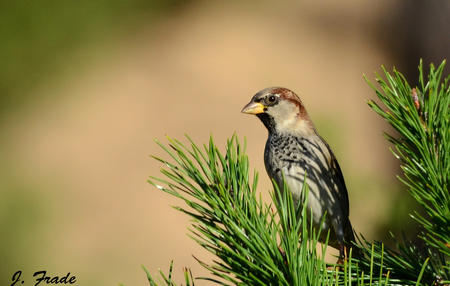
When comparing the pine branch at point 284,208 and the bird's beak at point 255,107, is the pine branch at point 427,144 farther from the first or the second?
the bird's beak at point 255,107

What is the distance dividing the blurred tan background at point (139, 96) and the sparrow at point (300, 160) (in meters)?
0.95

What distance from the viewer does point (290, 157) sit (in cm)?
101

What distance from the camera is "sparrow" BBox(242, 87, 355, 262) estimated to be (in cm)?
99

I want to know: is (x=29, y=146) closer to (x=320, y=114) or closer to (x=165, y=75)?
(x=165, y=75)

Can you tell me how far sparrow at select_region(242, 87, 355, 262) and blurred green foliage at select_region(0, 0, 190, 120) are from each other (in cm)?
134

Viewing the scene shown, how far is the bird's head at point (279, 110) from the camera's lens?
3.61 feet

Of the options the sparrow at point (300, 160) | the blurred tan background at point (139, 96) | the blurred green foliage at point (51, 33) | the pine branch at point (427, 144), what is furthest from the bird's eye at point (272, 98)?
the blurred green foliage at point (51, 33)

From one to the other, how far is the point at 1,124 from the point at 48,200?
41 centimetres

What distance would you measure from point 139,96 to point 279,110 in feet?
4.23

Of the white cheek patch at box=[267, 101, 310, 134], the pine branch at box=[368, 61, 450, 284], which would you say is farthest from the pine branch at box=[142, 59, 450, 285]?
the white cheek patch at box=[267, 101, 310, 134]

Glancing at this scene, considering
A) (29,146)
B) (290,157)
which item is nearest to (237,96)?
(29,146)

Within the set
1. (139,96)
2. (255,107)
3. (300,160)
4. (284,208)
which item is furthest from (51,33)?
(284,208)

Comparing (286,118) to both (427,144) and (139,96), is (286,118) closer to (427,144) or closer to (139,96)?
(427,144)

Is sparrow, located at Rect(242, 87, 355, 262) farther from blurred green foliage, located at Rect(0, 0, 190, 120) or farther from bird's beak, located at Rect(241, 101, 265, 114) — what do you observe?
blurred green foliage, located at Rect(0, 0, 190, 120)
